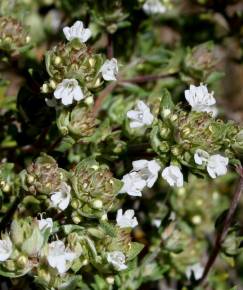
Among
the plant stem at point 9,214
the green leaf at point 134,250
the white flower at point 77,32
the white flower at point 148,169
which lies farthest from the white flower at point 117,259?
the white flower at point 77,32

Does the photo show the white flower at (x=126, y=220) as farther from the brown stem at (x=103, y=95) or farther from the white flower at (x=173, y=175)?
the brown stem at (x=103, y=95)

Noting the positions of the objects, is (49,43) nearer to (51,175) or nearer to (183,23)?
(183,23)

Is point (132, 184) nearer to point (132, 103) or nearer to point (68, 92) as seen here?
point (68, 92)

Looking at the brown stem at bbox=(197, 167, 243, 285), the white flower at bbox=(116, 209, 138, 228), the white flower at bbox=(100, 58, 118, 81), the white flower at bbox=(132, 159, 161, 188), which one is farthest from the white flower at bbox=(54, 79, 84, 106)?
the brown stem at bbox=(197, 167, 243, 285)

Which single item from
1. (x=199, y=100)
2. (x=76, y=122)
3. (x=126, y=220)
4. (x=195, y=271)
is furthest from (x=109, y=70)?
(x=195, y=271)

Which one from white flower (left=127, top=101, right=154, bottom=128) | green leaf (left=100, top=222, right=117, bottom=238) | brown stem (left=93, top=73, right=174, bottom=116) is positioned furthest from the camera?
brown stem (left=93, top=73, right=174, bottom=116)

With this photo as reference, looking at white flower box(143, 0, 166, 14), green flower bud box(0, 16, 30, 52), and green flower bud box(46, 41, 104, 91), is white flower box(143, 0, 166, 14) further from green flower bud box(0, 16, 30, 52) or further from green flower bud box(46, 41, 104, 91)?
green flower bud box(46, 41, 104, 91)
